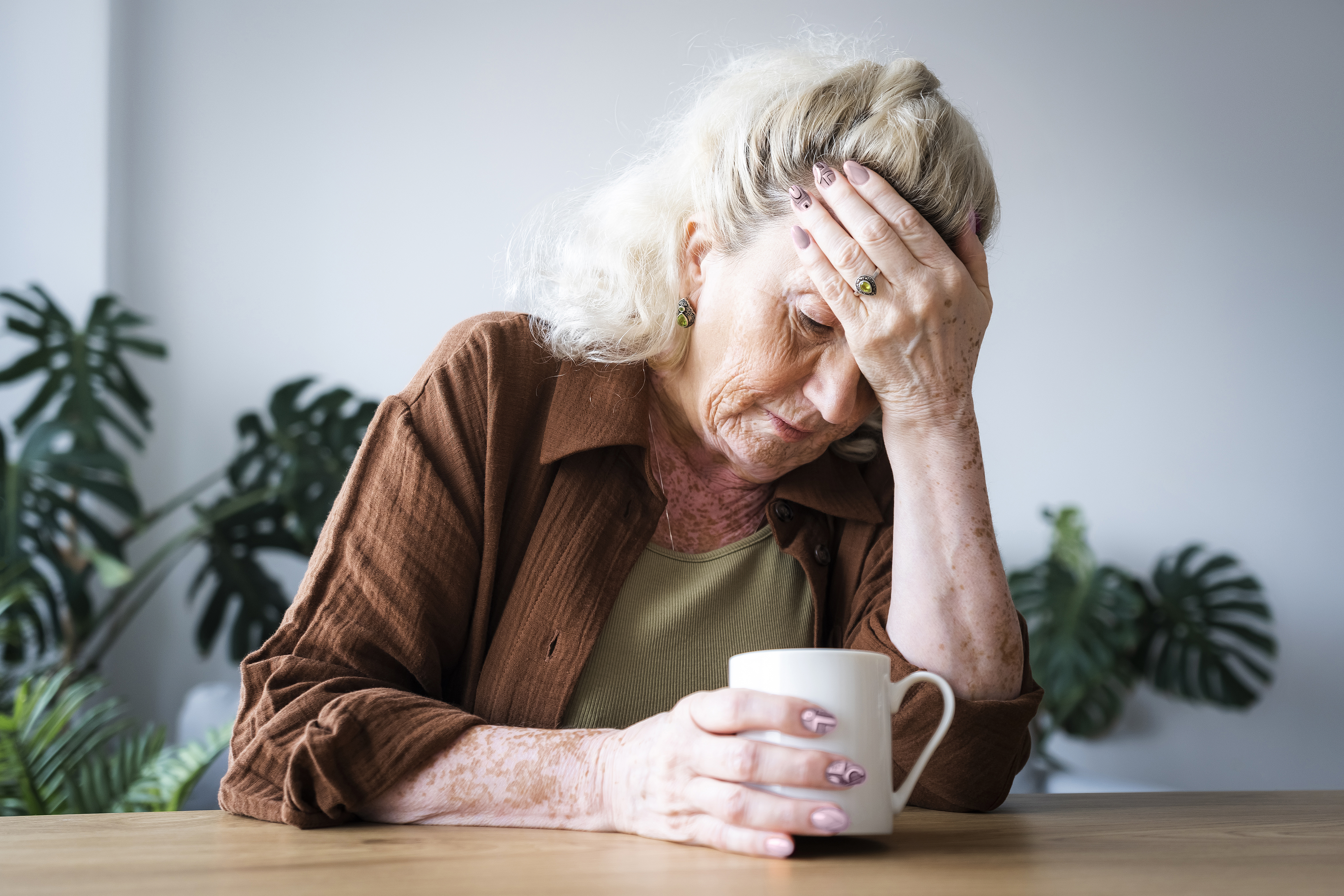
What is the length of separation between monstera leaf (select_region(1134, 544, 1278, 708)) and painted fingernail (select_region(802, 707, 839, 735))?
278 centimetres

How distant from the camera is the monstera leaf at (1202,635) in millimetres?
2994

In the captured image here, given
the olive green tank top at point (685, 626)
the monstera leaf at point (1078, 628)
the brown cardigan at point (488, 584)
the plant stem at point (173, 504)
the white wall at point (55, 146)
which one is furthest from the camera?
the monstera leaf at point (1078, 628)

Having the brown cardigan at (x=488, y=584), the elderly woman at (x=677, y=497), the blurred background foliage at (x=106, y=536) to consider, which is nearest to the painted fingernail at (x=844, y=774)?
the elderly woman at (x=677, y=497)

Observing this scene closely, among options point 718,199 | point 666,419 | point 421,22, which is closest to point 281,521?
point 421,22

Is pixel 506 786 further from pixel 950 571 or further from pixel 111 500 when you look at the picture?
pixel 111 500

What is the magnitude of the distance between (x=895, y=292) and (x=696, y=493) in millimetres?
345

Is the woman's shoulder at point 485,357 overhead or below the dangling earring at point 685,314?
below

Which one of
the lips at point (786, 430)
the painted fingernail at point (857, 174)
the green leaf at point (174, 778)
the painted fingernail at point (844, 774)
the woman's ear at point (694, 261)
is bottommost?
the green leaf at point (174, 778)

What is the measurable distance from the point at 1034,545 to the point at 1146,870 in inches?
108

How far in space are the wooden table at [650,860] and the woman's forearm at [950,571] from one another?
0.54 feet

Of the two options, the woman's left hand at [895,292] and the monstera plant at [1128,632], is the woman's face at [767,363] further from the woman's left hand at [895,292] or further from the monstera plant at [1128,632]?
the monstera plant at [1128,632]

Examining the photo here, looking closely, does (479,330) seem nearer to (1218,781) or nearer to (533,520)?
(533,520)

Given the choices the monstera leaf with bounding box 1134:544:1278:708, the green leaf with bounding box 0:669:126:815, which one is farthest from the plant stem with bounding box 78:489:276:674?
the monstera leaf with bounding box 1134:544:1278:708

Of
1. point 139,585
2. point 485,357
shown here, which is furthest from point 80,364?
point 485,357
